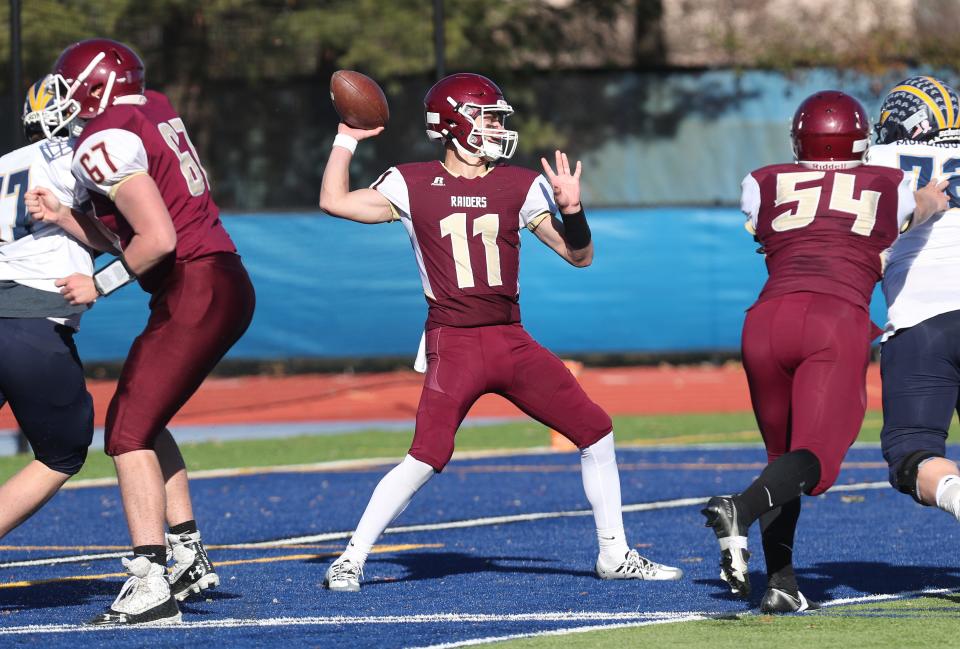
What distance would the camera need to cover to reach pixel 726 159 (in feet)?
69.4

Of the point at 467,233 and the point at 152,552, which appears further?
the point at 467,233

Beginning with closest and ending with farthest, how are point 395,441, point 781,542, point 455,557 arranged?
1. point 781,542
2. point 455,557
3. point 395,441

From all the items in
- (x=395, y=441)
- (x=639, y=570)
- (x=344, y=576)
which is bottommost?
(x=395, y=441)

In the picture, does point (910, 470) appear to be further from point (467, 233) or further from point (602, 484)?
point (467, 233)

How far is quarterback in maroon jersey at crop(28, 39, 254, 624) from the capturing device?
19.7ft

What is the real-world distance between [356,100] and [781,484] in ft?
8.69

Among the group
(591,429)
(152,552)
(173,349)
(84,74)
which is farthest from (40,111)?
(591,429)

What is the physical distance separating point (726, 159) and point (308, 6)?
579cm

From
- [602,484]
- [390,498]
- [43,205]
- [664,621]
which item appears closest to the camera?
[664,621]

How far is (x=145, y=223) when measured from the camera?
5945 millimetres

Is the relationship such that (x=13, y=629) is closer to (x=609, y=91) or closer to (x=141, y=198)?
(x=141, y=198)

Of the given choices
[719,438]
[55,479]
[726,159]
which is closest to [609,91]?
[726,159]

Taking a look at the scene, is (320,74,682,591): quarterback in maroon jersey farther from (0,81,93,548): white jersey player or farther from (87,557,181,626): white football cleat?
(0,81,93,548): white jersey player

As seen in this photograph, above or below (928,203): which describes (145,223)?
above
